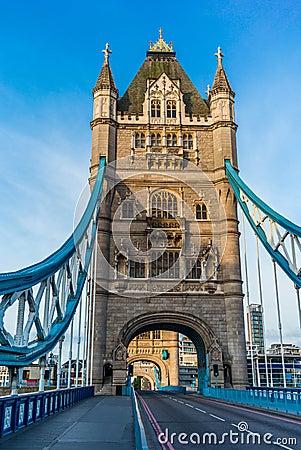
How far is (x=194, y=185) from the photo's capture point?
34.8 meters

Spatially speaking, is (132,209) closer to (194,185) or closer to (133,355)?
(194,185)

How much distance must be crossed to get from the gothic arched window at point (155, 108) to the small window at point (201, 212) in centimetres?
855

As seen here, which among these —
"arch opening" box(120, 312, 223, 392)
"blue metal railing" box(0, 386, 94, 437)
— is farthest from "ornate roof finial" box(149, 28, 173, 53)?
"blue metal railing" box(0, 386, 94, 437)

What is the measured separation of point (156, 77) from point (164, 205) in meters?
13.1

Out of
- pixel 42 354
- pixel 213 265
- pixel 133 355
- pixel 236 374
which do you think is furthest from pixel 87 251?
pixel 133 355

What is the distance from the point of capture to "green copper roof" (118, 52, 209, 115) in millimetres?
38500

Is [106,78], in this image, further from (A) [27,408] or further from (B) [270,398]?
(A) [27,408]

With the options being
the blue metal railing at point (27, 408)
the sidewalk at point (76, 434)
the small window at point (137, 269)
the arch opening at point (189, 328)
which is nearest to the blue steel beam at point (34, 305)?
the blue metal railing at point (27, 408)

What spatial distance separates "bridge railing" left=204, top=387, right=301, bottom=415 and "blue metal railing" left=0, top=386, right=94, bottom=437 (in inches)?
331

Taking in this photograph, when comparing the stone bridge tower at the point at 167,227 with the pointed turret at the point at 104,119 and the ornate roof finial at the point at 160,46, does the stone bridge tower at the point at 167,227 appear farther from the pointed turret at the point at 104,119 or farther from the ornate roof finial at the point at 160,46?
the ornate roof finial at the point at 160,46

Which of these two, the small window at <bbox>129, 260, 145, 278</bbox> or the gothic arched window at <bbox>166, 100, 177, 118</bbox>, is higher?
the gothic arched window at <bbox>166, 100, 177, 118</bbox>

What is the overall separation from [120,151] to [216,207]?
8.30m

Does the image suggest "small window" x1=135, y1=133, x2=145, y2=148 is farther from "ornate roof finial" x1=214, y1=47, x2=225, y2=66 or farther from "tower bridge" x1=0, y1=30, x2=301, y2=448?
"ornate roof finial" x1=214, y1=47, x2=225, y2=66

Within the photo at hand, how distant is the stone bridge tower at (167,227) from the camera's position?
3059cm
